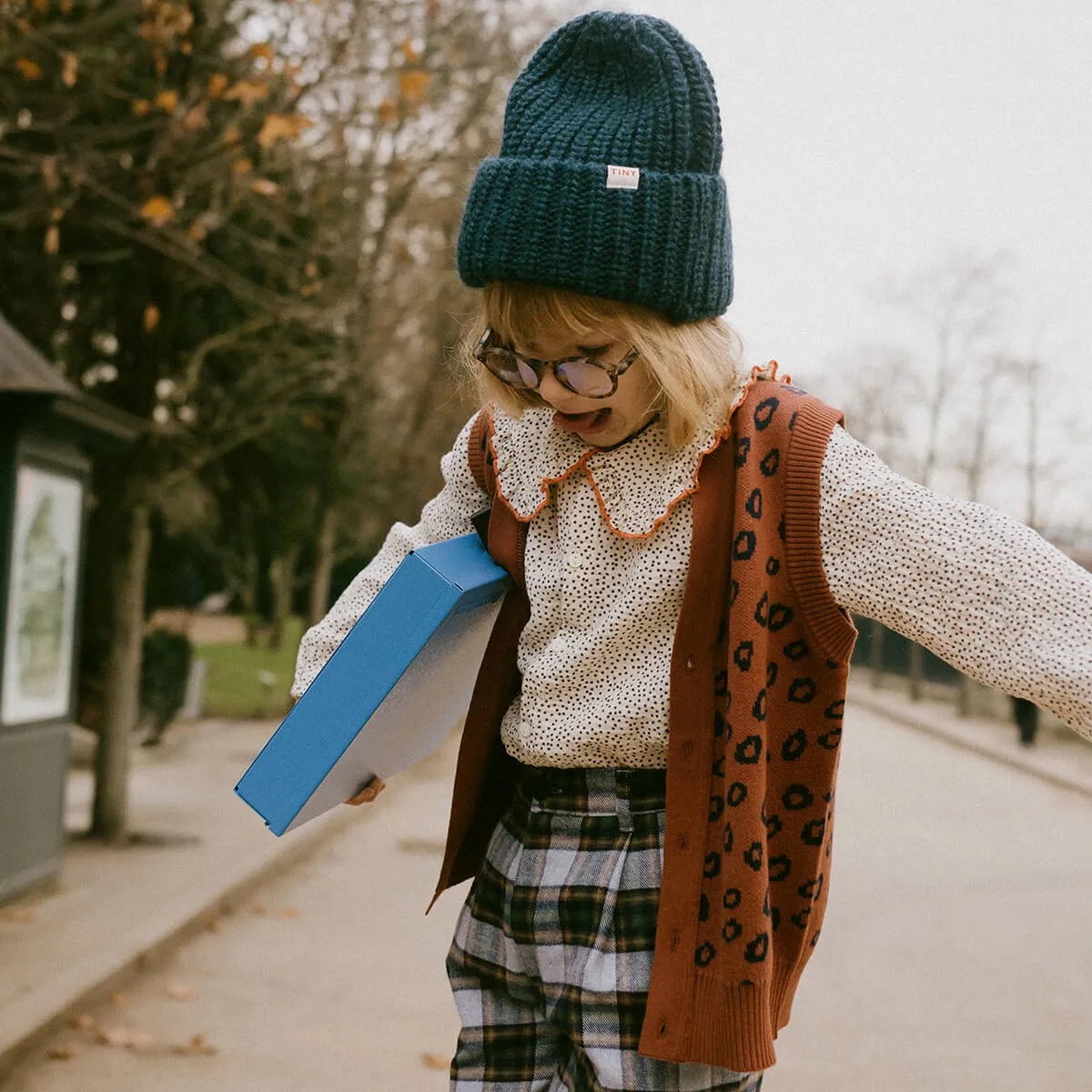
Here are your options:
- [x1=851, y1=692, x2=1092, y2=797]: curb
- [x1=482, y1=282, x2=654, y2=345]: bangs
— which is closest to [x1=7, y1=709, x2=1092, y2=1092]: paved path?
[x1=482, y1=282, x2=654, y2=345]: bangs

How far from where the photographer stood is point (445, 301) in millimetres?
16078

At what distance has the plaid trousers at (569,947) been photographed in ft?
A: 6.08

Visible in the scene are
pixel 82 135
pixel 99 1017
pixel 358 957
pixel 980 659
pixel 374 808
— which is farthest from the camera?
pixel 374 808

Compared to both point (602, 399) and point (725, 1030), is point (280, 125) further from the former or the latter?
point (725, 1030)

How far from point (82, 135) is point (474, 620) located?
6339 millimetres

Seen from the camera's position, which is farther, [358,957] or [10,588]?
[10,588]

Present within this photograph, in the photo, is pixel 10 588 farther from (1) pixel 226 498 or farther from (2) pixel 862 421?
(2) pixel 862 421

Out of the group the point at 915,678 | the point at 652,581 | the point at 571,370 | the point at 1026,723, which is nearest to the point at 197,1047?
the point at 652,581

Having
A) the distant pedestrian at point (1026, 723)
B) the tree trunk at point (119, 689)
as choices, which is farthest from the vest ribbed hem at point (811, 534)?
the distant pedestrian at point (1026, 723)

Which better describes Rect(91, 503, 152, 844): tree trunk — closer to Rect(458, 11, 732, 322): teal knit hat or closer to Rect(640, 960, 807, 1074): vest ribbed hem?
Rect(458, 11, 732, 322): teal knit hat

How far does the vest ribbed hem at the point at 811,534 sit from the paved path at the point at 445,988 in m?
3.41

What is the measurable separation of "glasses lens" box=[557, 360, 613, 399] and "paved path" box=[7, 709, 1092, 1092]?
350cm

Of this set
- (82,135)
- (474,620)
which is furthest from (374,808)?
(474,620)

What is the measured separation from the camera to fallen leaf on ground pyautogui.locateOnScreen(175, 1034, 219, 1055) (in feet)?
16.5
